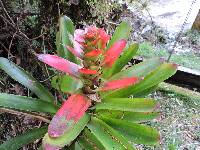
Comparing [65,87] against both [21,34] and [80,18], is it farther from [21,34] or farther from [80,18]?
[80,18]

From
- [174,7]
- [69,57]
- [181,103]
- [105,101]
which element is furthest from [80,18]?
[174,7]

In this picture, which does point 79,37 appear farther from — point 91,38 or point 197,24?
point 197,24

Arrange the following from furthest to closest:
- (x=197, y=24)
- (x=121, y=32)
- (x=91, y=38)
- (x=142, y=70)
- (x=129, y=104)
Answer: (x=197, y=24), (x=121, y=32), (x=142, y=70), (x=129, y=104), (x=91, y=38)

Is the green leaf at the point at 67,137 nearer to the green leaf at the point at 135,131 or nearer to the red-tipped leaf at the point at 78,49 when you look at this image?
the green leaf at the point at 135,131

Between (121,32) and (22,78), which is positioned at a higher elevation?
(121,32)

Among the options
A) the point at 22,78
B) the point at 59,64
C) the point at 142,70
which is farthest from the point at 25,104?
the point at 142,70

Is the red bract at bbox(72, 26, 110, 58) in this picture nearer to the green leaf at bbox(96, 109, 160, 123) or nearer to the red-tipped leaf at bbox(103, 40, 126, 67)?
the red-tipped leaf at bbox(103, 40, 126, 67)

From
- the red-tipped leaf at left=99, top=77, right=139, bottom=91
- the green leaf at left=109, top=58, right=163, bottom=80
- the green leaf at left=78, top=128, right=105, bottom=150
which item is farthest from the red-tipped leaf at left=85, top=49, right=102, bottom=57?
the green leaf at left=78, top=128, right=105, bottom=150
